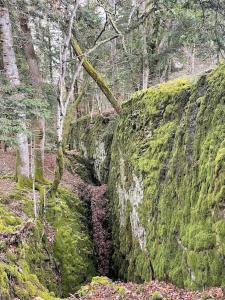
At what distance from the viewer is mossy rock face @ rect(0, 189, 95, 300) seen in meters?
5.85

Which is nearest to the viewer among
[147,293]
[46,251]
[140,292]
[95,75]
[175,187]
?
[147,293]

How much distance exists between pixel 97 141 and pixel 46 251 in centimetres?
858

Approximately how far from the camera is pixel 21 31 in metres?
12.0

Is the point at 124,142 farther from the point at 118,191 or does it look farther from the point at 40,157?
the point at 40,157

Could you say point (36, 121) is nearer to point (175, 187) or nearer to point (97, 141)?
point (97, 141)

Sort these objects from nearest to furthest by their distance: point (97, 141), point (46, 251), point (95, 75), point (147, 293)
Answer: point (147, 293) < point (46, 251) < point (95, 75) < point (97, 141)

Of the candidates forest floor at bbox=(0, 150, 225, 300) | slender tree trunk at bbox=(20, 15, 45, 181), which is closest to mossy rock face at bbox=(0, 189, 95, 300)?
forest floor at bbox=(0, 150, 225, 300)

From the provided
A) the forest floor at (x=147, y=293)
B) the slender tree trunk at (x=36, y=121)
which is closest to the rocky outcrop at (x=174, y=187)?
the forest floor at (x=147, y=293)

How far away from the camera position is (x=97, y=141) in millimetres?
16906

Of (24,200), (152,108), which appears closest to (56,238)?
(24,200)

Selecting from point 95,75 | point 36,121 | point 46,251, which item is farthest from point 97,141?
point 46,251

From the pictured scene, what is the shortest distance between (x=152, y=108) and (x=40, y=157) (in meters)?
4.83

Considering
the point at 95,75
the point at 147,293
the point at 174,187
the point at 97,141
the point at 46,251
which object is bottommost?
the point at 46,251

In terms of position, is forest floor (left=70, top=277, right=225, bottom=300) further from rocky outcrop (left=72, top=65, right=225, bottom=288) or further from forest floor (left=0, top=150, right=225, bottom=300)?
rocky outcrop (left=72, top=65, right=225, bottom=288)
